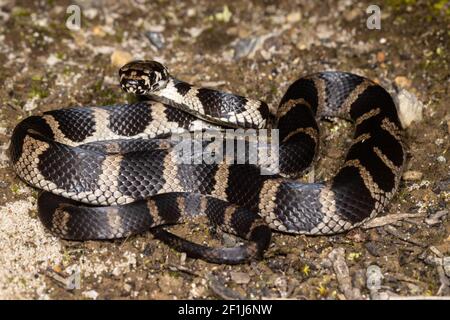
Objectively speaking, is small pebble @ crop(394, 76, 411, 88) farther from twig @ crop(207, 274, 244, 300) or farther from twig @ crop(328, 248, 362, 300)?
Answer: twig @ crop(207, 274, 244, 300)

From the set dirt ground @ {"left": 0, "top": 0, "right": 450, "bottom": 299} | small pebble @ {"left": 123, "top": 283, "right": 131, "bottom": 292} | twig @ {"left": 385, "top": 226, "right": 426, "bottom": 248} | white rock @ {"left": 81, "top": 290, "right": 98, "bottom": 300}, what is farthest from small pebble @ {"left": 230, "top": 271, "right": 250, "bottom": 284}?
twig @ {"left": 385, "top": 226, "right": 426, "bottom": 248}

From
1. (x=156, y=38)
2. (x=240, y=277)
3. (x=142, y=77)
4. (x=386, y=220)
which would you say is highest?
(x=156, y=38)

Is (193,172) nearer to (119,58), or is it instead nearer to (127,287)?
(127,287)

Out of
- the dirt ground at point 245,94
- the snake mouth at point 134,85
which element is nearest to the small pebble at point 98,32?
the dirt ground at point 245,94

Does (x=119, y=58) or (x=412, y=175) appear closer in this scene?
(x=412, y=175)

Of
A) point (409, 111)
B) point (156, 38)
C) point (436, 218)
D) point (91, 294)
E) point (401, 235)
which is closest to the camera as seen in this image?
point (91, 294)

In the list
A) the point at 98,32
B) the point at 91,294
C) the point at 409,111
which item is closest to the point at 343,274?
the point at 91,294
